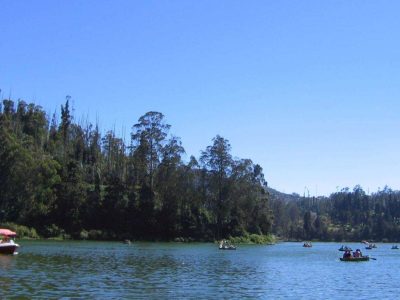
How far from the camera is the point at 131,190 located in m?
126

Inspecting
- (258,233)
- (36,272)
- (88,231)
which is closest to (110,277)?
(36,272)

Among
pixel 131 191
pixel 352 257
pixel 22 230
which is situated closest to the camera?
pixel 352 257

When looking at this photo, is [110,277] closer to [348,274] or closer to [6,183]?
[348,274]

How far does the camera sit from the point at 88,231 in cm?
11931

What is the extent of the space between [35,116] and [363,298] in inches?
5264

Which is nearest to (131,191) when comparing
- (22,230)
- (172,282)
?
(22,230)

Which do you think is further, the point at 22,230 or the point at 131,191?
the point at 131,191

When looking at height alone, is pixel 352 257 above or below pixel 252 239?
below

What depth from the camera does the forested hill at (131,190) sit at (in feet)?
380

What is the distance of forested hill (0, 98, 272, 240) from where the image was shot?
116m

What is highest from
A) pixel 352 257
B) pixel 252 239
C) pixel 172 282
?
pixel 252 239

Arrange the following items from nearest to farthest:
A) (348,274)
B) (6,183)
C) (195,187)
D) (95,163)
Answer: (348,274), (6,183), (195,187), (95,163)

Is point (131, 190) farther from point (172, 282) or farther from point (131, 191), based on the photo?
point (172, 282)

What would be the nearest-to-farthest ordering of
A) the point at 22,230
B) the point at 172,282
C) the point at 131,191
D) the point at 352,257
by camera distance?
the point at 172,282
the point at 352,257
the point at 22,230
the point at 131,191
